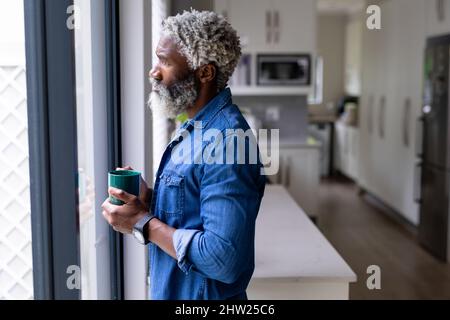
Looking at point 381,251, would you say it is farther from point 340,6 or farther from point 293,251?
point 340,6

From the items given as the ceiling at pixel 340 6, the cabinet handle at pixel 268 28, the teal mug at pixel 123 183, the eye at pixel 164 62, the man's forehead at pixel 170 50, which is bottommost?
the teal mug at pixel 123 183

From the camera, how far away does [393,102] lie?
16.9 feet

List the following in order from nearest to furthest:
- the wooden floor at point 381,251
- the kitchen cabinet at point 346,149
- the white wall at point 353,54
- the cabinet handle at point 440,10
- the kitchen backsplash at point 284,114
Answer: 1. the wooden floor at point 381,251
2. the cabinet handle at point 440,10
3. the kitchen backsplash at point 284,114
4. the kitchen cabinet at point 346,149
5. the white wall at point 353,54

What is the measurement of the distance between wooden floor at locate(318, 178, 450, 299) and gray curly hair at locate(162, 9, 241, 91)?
101 inches

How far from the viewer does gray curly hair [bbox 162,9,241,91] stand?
44.4 inches

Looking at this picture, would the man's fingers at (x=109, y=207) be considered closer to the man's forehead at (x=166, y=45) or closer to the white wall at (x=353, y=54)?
the man's forehead at (x=166, y=45)

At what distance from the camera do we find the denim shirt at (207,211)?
108 centimetres

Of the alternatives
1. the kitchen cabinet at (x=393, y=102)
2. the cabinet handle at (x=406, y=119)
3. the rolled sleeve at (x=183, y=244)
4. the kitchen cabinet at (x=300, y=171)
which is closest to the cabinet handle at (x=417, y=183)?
the kitchen cabinet at (x=393, y=102)

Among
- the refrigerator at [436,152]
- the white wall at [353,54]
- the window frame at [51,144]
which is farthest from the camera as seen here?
the white wall at [353,54]

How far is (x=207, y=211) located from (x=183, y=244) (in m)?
A: 0.08

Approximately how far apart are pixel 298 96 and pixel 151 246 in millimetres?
4103

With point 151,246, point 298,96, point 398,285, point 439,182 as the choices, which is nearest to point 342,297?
point 151,246

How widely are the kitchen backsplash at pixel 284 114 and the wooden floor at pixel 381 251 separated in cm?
84

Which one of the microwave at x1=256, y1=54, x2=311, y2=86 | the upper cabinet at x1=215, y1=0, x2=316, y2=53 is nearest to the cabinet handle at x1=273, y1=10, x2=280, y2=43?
the upper cabinet at x1=215, y1=0, x2=316, y2=53
